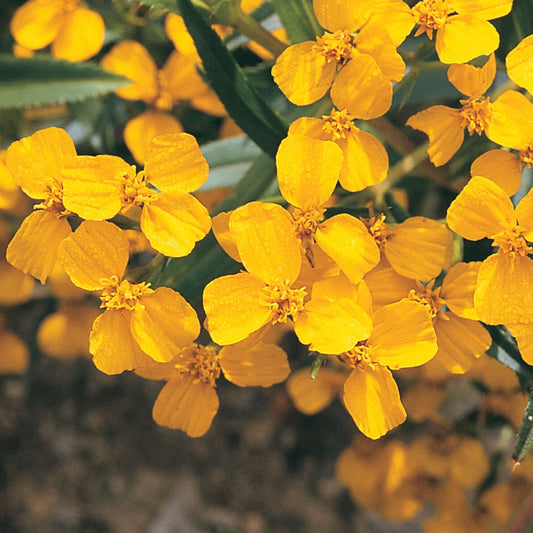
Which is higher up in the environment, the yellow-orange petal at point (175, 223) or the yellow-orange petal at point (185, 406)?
the yellow-orange petal at point (175, 223)

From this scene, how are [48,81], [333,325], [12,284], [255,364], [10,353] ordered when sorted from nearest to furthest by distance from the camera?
[333,325], [255,364], [48,81], [12,284], [10,353]

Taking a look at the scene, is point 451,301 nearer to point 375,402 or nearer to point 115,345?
point 375,402

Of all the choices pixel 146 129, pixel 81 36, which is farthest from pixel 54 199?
pixel 81 36

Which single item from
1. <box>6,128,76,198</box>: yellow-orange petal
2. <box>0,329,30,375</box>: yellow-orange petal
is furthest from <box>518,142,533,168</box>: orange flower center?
<box>0,329,30,375</box>: yellow-orange petal

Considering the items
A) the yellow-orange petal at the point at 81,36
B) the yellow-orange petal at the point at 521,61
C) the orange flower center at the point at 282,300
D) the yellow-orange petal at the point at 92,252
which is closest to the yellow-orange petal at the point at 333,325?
the orange flower center at the point at 282,300

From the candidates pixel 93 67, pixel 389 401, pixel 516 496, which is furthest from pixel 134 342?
pixel 516 496

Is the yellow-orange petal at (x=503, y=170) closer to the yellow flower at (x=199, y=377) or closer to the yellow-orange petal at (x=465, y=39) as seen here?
the yellow-orange petal at (x=465, y=39)
